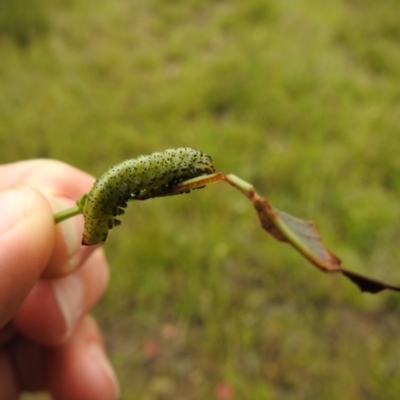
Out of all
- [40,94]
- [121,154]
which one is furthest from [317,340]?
[40,94]

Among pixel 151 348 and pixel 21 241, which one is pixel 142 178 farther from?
pixel 151 348

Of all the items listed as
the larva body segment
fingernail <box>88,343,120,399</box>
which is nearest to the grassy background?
fingernail <box>88,343,120,399</box>

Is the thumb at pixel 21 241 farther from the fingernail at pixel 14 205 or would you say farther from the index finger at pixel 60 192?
the index finger at pixel 60 192

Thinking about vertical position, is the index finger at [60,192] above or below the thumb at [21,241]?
below

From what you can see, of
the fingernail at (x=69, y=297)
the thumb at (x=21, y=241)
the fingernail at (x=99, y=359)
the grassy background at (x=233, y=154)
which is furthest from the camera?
the grassy background at (x=233, y=154)

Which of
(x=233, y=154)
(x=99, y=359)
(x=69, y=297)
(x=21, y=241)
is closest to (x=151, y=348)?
(x=99, y=359)

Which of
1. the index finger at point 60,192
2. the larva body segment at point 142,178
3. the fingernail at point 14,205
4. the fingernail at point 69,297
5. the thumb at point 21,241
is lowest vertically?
the fingernail at point 69,297

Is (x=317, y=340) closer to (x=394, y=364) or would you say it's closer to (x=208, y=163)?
(x=394, y=364)

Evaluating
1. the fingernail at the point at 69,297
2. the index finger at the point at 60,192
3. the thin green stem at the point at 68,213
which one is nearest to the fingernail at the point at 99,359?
the fingernail at the point at 69,297
